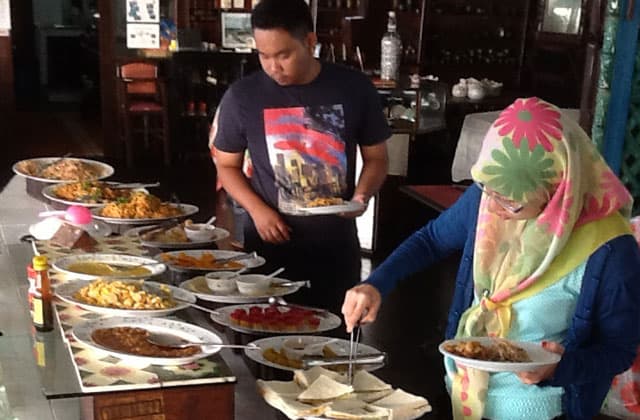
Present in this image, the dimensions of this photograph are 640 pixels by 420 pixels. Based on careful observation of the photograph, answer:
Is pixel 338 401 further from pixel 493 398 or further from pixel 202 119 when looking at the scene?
Answer: pixel 202 119

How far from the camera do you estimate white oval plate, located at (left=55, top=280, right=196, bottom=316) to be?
1763 mm

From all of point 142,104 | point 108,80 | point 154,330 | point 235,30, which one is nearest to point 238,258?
point 154,330

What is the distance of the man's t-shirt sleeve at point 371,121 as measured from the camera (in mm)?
2326

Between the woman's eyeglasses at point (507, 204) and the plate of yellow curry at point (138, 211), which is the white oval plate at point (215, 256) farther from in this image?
the woman's eyeglasses at point (507, 204)

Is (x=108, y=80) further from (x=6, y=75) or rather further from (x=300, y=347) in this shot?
(x=300, y=347)

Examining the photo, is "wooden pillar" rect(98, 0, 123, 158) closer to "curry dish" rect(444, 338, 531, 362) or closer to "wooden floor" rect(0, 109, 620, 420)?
"wooden floor" rect(0, 109, 620, 420)

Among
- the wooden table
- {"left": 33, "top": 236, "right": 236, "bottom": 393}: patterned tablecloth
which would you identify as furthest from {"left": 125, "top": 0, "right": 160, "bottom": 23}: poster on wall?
{"left": 33, "top": 236, "right": 236, "bottom": 393}: patterned tablecloth

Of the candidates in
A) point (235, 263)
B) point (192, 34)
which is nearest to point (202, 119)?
point (192, 34)

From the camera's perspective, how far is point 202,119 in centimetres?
789

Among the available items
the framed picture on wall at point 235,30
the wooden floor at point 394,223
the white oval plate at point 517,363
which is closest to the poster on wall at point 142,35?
the framed picture on wall at point 235,30

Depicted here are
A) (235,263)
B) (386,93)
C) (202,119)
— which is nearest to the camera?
(235,263)

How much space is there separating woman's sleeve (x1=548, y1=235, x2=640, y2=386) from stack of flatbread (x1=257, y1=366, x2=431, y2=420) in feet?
1.02

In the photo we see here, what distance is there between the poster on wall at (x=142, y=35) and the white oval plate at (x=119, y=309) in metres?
5.81

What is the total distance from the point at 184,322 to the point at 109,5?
20.3ft
